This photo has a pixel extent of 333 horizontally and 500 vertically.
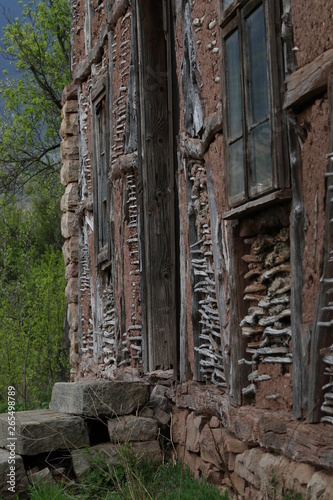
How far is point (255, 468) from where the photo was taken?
5004 millimetres

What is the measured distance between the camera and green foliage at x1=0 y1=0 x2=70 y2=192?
19.3 meters

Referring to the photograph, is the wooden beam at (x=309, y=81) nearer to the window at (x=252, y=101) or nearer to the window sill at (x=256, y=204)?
the window at (x=252, y=101)

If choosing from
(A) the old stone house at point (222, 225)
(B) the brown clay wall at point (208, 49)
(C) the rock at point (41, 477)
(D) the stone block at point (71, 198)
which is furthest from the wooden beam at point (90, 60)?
(C) the rock at point (41, 477)

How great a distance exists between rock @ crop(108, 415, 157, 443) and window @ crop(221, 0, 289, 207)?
7.17 ft

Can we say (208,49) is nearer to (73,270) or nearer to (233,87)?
(233,87)

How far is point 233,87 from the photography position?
5418 millimetres

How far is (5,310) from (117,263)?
662cm

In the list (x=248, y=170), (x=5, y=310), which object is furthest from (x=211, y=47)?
(x=5, y=310)

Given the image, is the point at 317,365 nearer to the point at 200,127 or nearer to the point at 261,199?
the point at 261,199

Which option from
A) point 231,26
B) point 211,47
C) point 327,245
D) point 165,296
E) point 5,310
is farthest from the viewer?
point 5,310

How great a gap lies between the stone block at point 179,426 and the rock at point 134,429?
0.17 m

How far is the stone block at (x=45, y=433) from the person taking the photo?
6.43 m

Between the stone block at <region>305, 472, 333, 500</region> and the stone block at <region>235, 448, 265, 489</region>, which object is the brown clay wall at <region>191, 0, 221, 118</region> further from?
the stone block at <region>305, 472, 333, 500</region>

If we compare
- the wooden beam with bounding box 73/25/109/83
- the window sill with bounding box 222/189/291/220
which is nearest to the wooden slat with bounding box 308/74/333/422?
the window sill with bounding box 222/189/291/220
